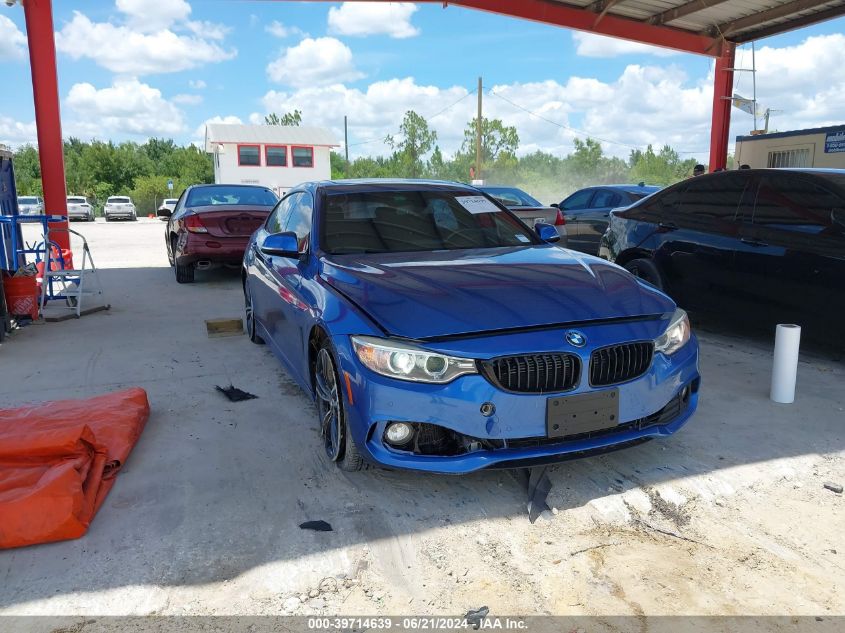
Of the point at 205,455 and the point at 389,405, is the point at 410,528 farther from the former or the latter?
the point at 205,455

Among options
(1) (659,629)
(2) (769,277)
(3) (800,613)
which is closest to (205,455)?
(1) (659,629)

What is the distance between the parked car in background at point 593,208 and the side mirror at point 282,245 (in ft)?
25.0

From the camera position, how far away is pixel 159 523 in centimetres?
294

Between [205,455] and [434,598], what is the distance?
1763 mm

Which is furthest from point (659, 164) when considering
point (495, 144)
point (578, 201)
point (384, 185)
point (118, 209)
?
point (384, 185)

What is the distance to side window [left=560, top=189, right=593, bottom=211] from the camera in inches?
453

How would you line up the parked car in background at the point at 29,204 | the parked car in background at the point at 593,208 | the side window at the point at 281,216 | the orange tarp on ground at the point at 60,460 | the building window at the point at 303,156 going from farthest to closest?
the building window at the point at 303,156 < the parked car in background at the point at 29,204 < the parked car in background at the point at 593,208 < the side window at the point at 281,216 < the orange tarp on ground at the point at 60,460

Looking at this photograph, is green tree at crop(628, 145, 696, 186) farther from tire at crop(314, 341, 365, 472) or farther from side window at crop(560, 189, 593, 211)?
tire at crop(314, 341, 365, 472)

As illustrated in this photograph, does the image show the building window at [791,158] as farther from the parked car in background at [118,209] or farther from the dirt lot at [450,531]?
the parked car in background at [118,209]

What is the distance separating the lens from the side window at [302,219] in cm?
415

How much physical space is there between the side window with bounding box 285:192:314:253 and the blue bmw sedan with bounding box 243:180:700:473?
0.95 ft

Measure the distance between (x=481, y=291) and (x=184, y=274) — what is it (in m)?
7.98

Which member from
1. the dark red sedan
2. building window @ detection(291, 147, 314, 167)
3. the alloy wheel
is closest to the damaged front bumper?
the alloy wheel

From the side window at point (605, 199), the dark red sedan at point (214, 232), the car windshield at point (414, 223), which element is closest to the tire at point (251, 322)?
the car windshield at point (414, 223)
